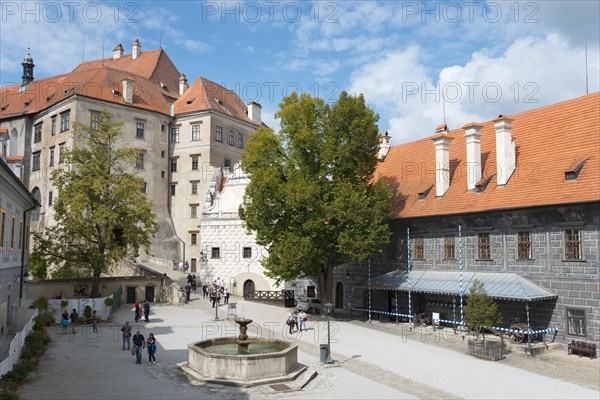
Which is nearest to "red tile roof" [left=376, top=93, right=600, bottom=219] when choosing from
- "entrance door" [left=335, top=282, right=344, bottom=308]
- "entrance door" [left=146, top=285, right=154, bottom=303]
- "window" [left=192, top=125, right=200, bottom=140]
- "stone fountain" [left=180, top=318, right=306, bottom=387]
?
"entrance door" [left=335, top=282, right=344, bottom=308]

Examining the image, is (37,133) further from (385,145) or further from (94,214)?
(385,145)

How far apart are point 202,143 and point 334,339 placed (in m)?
35.2

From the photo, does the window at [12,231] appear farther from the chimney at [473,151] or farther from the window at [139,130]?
the window at [139,130]

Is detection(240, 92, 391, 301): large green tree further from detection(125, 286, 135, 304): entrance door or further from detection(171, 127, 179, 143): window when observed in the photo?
detection(171, 127, 179, 143): window

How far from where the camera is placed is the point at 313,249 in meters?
29.8

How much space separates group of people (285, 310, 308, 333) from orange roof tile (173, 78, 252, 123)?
33397 mm

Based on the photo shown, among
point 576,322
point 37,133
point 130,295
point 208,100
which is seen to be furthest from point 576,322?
point 37,133

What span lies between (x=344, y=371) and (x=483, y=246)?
11.8 m

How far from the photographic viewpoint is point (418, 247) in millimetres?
31188

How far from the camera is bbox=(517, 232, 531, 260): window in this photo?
25.4 metres

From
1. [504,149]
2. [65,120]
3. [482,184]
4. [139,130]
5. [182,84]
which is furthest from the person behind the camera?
[182,84]

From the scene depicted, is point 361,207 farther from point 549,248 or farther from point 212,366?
point 212,366

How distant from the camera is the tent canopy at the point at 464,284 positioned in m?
24.0

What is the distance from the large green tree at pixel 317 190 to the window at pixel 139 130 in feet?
84.7
